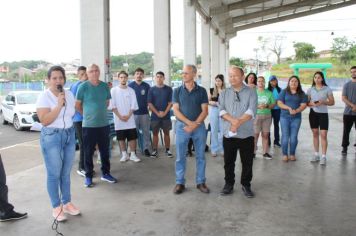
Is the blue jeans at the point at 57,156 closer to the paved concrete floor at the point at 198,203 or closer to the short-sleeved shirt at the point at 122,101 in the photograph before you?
the paved concrete floor at the point at 198,203

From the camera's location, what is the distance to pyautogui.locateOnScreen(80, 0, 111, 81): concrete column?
6.73 m

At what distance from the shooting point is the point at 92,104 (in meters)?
5.08

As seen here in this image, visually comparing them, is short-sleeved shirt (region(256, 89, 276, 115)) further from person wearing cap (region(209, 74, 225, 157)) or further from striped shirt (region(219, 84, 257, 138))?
striped shirt (region(219, 84, 257, 138))

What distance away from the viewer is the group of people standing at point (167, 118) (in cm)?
387

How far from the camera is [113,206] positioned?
14.5 ft

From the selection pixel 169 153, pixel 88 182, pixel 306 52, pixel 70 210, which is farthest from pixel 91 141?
pixel 306 52

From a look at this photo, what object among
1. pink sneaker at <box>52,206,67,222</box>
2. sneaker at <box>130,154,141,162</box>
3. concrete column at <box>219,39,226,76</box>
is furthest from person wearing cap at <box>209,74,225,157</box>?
concrete column at <box>219,39,226,76</box>

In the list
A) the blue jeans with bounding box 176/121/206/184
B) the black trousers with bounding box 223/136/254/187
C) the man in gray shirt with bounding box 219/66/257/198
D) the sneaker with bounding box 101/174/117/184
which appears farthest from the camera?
the sneaker with bounding box 101/174/117/184

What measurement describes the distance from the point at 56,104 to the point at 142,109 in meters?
3.45

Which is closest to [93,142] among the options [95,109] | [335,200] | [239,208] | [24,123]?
[95,109]

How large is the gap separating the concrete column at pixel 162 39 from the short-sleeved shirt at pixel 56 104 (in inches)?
254

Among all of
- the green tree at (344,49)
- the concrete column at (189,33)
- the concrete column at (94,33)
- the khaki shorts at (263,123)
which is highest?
the green tree at (344,49)

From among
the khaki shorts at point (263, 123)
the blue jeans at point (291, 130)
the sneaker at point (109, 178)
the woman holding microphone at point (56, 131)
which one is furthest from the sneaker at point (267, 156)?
the woman holding microphone at point (56, 131)

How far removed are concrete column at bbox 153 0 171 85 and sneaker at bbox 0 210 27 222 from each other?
6.76 m
